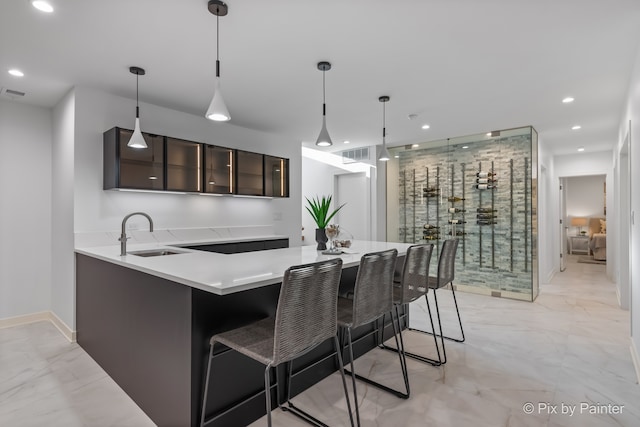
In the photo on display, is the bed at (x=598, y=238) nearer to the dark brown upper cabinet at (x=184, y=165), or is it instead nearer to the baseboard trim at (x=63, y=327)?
the dark brown upper cabinet at (x=184, y=165)

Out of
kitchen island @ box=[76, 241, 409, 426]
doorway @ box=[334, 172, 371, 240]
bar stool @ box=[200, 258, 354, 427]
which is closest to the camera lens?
bar stool @ box=[200, 258, 354, 427]

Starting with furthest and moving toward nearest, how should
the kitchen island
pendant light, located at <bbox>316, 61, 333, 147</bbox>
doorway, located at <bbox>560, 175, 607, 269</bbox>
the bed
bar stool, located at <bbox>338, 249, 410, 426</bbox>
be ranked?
doorway, located at <bbox>560, 175, 607, 269</bbox> < the bed < pendant light, located at <bbox>316, 61, 333, 147</bbox> < bar stool, located at <bbox>338, 249, 410, 426</bbox> < the kitchen island

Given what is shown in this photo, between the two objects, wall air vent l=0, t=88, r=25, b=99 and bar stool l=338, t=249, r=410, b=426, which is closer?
bar stool l=338, t=249, r=410, b=426

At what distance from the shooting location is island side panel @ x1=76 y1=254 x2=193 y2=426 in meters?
1.78

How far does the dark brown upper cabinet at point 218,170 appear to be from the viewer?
412cm

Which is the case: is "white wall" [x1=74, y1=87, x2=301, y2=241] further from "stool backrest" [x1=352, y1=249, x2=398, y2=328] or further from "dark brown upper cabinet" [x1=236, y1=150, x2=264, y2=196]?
"stool backrest" [x1=352, y1=249, x2=398, y2=328]

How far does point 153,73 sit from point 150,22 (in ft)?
2.94

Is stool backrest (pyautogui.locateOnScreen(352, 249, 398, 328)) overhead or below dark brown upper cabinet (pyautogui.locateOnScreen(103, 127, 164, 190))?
below

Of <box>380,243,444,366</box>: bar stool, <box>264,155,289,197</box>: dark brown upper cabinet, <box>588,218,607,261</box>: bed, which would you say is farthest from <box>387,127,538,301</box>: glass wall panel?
<box>588,218,607,261</box>: bed

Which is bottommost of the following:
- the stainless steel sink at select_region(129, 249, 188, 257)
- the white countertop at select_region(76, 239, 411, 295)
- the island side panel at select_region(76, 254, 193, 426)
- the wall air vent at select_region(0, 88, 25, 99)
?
the island side panel at select_region(76, 254, 193, 426)

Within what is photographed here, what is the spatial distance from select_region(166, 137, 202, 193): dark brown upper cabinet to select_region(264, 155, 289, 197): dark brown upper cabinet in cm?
108

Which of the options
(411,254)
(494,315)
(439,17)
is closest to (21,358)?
(411,254)

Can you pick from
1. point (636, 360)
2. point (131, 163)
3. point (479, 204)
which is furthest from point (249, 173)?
point (636, 360)

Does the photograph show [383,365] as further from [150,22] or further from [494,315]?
[150,22]
